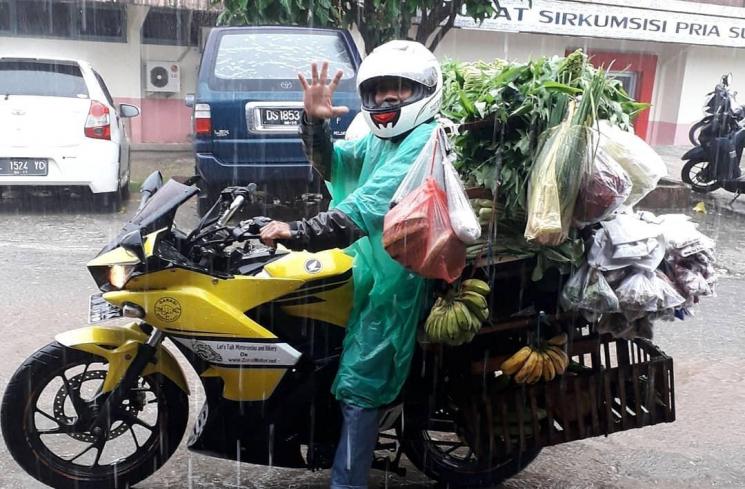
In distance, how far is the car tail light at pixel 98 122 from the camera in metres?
8.30

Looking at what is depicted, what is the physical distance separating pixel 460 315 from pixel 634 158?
0.84 meters

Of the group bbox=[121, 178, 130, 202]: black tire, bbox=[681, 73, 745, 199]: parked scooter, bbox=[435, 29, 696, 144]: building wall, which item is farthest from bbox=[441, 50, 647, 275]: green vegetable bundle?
bbox=[435, 29, 696, 144]: building wall

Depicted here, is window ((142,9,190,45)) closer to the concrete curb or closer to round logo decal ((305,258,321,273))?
the concrete curb

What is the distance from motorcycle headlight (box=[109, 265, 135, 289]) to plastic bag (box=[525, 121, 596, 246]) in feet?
4.38

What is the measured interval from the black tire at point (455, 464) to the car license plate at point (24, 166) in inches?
240

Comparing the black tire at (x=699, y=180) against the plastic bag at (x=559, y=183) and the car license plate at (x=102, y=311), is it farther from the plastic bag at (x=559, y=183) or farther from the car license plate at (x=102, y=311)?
the car license plate at (x=102, y=311)

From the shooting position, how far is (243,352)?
288 centimetres

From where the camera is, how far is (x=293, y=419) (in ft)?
9.95

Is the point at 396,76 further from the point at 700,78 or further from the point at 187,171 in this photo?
Answer: the point at 700,78

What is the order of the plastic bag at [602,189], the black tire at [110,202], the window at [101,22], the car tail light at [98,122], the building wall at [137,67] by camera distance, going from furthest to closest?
the window at [101,22]
the building wall at [137,67]
the black tire at [110,202]
the car tail light at [98,122]
the plastic bag at [602,189]

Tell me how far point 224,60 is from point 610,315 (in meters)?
6.12

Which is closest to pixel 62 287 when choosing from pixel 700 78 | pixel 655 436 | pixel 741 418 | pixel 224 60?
pixel 224 60

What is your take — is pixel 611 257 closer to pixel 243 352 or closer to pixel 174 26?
pixel 243 352

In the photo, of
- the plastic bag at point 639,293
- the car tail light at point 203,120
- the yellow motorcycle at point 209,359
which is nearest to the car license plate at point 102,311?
the yellow motorcycle at point 209,359
